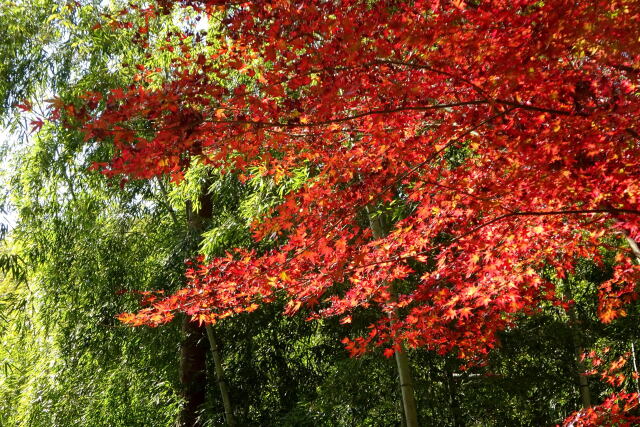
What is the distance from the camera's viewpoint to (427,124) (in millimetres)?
2949

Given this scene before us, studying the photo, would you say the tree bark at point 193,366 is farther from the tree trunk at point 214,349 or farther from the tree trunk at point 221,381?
the tree trunk at point 221,381

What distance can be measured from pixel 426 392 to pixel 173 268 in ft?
7.80

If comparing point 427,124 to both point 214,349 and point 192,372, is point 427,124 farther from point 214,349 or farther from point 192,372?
point 192,372

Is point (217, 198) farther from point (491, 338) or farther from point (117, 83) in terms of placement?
point (491, 338)

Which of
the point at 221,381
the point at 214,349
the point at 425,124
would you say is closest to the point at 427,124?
the point at 425,124

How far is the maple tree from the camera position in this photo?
1.92 m

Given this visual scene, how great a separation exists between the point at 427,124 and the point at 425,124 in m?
0.01

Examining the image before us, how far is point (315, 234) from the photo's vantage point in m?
2.48

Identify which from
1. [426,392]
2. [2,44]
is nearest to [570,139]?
[426,392]

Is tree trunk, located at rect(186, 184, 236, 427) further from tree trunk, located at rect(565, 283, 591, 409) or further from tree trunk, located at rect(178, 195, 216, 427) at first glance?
tree trunk, located at rect(565, 283, 591, 409)

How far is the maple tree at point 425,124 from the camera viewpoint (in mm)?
1923

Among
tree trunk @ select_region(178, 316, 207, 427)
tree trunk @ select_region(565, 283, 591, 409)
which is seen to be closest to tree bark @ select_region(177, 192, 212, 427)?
tree trunk @ select_region(178, 316, 207, 427)

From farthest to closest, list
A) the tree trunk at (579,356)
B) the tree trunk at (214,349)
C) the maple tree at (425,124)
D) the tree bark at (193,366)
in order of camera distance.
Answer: the tree bark at (193,366) < the tree trunk at (214,349) < the tree trunk at (579,356) < the maple tree at (425,124)

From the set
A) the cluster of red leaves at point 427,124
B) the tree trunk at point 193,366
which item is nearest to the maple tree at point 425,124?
the cluster of red leaves at point 427,124
